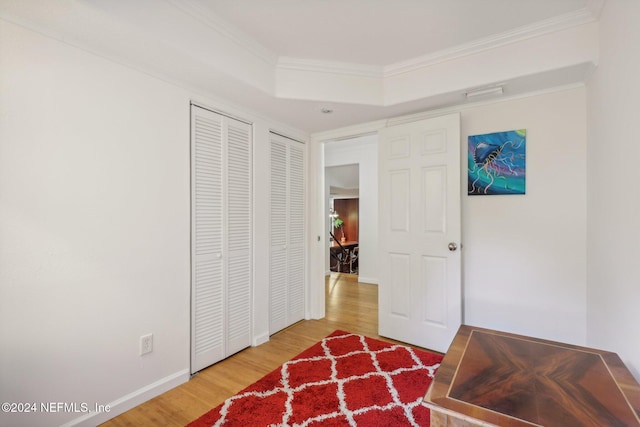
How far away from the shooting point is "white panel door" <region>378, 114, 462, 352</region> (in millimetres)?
2504

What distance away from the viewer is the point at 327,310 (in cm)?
374

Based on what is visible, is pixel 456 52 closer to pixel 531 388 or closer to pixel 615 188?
pixel 615 188

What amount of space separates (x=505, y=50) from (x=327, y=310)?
3154mm

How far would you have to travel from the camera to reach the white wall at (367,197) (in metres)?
5.12

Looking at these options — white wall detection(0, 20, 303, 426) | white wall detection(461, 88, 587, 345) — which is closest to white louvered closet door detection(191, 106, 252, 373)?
white wall detection(0, 20, 303, 426)

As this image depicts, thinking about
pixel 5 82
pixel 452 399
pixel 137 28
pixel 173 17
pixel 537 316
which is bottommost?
pixel 537 316

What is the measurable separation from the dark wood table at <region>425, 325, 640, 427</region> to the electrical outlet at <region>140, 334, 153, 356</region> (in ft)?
5.74

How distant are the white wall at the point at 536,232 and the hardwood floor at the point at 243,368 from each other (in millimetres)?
1215

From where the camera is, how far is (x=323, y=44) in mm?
2166

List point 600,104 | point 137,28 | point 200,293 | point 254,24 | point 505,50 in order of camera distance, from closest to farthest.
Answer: point 137,28
point 600,104
point 254,24
point 505,50
point 200,293

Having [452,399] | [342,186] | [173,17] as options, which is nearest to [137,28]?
[173,17]

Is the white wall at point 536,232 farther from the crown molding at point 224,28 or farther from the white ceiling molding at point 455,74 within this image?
the crown molding at point 224,28

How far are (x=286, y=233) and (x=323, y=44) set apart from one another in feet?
5.88

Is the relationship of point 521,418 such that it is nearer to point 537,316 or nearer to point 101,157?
point 537,316
